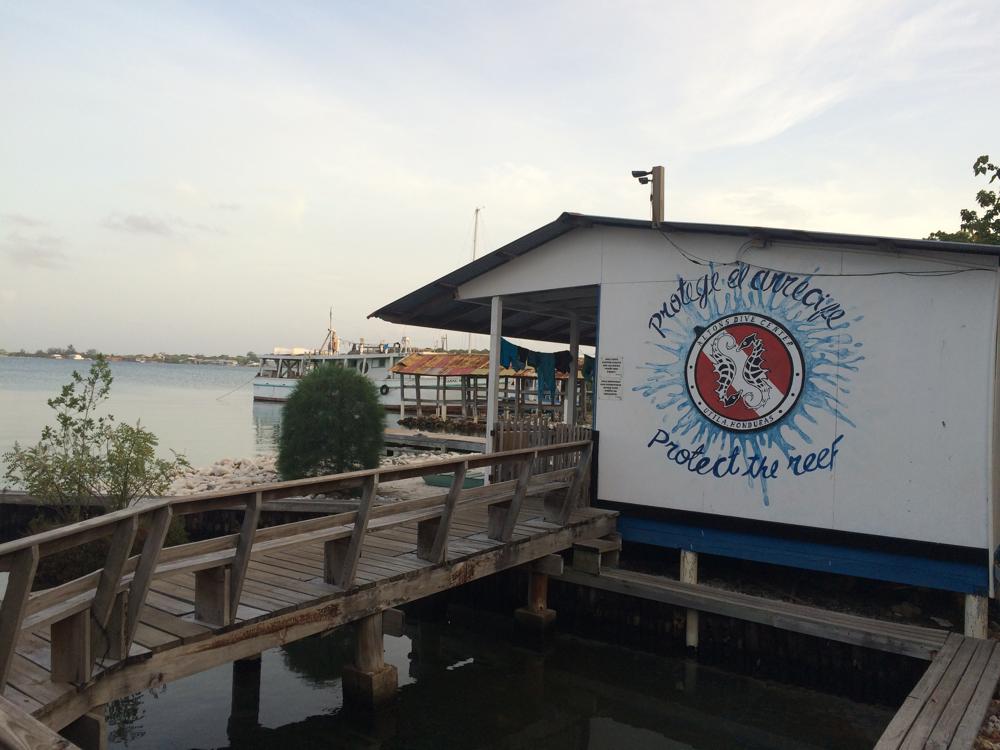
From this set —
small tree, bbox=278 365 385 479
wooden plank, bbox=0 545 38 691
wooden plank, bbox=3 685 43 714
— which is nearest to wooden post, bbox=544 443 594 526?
wooden plank, bbox=3 685 43 714

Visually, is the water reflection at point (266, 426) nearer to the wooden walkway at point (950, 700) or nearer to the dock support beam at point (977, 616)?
the dock support beam at point (977, 616)

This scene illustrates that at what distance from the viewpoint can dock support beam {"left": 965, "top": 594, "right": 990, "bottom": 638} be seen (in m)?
7.48

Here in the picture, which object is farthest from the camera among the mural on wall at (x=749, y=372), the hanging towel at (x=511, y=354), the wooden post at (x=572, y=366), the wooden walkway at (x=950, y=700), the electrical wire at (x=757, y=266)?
the hanging towel at (x=511, y=354)

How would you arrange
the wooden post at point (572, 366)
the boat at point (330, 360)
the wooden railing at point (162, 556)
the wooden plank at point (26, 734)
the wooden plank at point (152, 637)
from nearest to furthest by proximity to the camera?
1. the wooden plank at point (26, 734)
2. the wooden railing at point (162, 556)
3. the wooden plank at point (152, 637)
4. the wooden post at point (572, 366)
5. the boat at point (330, 360)

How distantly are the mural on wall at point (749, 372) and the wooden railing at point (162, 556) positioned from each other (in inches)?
108

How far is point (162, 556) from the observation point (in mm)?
4859

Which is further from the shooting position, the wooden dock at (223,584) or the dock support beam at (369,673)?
the dock support beam at (369,673)

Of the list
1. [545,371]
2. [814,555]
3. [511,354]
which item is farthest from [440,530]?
[545,371]

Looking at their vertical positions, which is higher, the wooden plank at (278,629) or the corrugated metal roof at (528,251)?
the corrugated metal roof at (528,251)

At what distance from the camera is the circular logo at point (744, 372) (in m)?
8.50

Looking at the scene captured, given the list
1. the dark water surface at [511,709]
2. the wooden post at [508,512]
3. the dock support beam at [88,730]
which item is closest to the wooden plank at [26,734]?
the dock support beam at [88,730]

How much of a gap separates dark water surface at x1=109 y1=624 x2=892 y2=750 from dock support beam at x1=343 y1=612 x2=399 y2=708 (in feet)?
0.46

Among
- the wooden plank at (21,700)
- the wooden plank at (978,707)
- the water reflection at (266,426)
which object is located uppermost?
the wooden plank at (21,700)

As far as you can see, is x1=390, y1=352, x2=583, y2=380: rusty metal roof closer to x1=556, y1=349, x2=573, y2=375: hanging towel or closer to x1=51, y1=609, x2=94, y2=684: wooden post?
x1=556, y1=349, x2=573, y2=375: hanging towel
